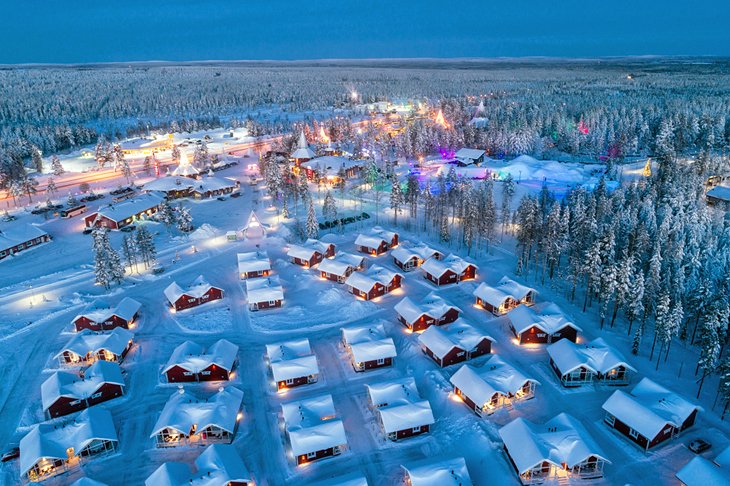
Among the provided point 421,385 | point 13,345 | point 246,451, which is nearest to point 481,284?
point 421,385

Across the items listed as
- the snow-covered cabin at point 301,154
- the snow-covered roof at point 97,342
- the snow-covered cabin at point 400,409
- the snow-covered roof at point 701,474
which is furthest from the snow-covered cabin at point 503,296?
the snow-covered cabin at point 301,154

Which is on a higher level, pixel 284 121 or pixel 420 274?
pixel 284 121

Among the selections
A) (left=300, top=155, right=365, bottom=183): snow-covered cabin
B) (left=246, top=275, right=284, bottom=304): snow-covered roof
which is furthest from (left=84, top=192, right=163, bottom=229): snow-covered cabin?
(left=246, top=275, right=284, bottom=304): snow-covered roof

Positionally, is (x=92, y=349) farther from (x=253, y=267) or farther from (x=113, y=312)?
(x=253, y=267)

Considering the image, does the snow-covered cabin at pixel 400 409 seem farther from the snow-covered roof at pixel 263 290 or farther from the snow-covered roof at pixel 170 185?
the snow-covered roof at pixel 170 185

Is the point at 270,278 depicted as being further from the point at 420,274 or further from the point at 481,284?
the point at 481,284

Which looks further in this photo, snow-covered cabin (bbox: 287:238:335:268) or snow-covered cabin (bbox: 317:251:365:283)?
snow-covered cabin (bbox: 287:238:335:268)

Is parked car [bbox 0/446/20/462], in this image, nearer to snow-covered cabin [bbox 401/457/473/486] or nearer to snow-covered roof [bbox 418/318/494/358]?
snow-covered cabin [bbox 401/457/473/486]
